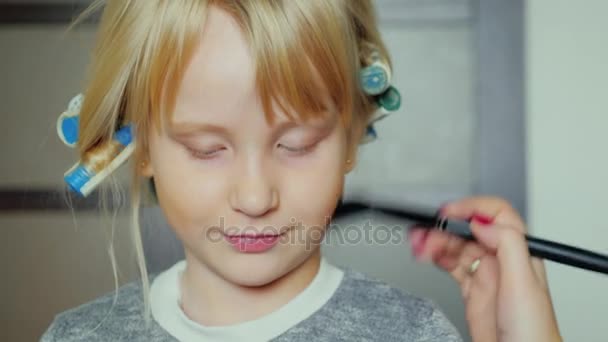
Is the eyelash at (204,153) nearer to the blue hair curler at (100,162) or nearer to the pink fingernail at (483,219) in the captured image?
the blue hair curler at (100,162)

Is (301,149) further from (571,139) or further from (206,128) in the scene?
(571,139)

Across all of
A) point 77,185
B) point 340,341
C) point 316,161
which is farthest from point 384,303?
point 77,185

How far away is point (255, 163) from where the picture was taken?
752mm

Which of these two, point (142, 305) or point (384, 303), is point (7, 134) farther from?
point (384, 303)

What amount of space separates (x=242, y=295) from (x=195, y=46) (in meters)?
0.26

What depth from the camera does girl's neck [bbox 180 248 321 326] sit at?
2.85 feet

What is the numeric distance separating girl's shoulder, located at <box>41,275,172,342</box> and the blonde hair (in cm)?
7

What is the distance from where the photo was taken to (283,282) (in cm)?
87

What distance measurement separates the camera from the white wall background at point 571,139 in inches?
58.5

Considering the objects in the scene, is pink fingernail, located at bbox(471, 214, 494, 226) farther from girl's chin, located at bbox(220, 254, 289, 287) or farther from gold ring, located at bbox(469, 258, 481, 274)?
girl's chin, located at bbox(220, 254, 289, 287)

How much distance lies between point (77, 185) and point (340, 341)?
12.3 inches

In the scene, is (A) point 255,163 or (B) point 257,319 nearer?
(A) point 255,163

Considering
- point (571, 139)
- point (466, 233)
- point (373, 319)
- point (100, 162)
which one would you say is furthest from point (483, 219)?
point (571, 139)

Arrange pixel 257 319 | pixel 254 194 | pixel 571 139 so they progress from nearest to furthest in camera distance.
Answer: pixel 254 194, pixel 257 319, pixel 571 139
